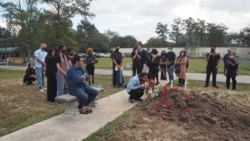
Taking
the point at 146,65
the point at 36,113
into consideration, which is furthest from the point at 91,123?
the point at 146,65

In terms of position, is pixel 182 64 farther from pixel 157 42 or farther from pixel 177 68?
pixel 157 42

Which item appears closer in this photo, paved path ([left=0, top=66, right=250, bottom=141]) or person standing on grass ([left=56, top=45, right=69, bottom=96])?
paved path ([left=0, top=66, right=250, bottom=141])

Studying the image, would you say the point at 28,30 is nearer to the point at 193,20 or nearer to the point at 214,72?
the point at 214,72

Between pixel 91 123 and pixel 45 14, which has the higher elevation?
pixel 45 14

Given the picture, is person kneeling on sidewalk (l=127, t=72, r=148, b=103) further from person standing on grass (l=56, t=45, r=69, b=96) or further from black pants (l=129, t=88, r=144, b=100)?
person standing on grass (l=56, t=45, r=69, b=96)

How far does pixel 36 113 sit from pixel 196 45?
7939cm

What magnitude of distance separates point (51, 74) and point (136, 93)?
262 centimetres

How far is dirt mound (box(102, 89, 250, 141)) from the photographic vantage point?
18.4 feet

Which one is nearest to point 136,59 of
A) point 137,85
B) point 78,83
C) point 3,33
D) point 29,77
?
point 137,85

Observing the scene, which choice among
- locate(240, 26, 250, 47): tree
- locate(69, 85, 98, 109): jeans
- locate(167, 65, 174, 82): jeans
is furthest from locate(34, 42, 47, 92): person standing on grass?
locate(240, 26, 250, 47): tree

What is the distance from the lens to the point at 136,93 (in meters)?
8.71

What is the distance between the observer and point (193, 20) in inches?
3231

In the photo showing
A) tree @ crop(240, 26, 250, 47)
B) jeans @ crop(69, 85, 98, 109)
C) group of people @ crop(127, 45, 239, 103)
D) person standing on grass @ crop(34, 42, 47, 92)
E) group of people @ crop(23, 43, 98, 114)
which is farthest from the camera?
tree @ crop(240, 26, 250, 47)

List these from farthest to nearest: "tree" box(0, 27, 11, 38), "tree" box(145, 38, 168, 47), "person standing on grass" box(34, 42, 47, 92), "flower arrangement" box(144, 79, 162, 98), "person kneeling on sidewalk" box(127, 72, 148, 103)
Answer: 1. "tree" box(145, 38, 168, 47)
2. "tree" box(0, 27, 11, 38)
3. "person standing on grass" box(34, 42, 47, 92)
4. "person kneeling on sidewalk" box(127, 72, 148, 103)
5. "flower arrangement" box(144, 79, 162, 98)
